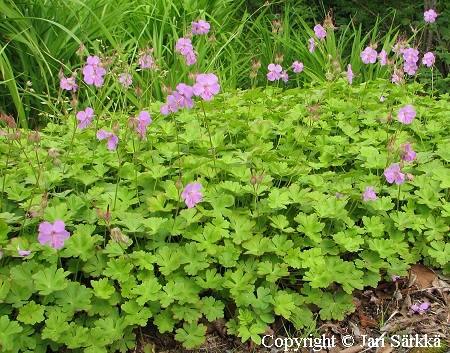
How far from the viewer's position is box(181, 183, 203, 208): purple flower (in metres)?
1.83

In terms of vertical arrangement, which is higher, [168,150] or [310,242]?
[168,150]

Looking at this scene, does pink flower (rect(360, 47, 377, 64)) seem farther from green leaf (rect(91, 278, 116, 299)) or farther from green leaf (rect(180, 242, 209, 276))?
green leaf (rect(91, 278, 116, 299))

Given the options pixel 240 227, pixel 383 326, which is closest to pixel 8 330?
pixel 240 227

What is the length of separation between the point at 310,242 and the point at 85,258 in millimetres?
873

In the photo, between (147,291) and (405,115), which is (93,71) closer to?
(147,291)

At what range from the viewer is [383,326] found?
1.91 m

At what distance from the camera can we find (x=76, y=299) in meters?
1.70

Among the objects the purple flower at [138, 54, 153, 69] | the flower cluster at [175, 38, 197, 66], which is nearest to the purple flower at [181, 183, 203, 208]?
the flower cluster at [175, 38, 197, 66]

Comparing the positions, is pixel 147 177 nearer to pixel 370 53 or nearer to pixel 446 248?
pixel 446 248

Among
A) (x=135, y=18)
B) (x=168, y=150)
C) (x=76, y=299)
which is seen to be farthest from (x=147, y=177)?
(x=135, y=18)

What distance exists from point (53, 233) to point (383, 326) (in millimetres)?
1283

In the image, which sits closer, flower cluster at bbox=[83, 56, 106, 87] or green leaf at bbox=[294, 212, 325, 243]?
green leaf at bbox=[294, 212, 325, 243]

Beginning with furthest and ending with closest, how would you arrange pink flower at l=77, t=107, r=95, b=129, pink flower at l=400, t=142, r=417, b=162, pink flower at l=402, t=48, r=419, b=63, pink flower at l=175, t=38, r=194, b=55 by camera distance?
pink flower at l=402, t=48, r=419, b=63
pink flower at l=175, t=38, r=194, b=55
pink flower at l=77, t=107, r=95, b=129
pink flower at l=400, t=142, r=417, b=162

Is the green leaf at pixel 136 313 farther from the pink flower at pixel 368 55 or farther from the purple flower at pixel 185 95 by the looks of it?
the pink flower at pixel 368 55
